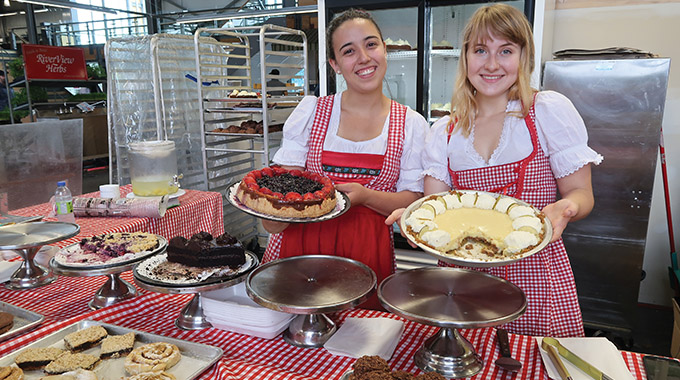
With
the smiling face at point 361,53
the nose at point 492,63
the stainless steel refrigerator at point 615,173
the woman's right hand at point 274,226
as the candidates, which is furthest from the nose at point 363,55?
the stainless steel refrigerator at point 615,173

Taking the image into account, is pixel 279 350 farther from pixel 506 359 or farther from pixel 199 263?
pixel 506 359

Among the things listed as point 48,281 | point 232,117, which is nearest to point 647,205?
→ point 48,281

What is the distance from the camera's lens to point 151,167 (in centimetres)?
317

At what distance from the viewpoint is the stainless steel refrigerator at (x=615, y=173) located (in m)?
3.24

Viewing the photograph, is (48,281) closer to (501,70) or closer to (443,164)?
(443,164)

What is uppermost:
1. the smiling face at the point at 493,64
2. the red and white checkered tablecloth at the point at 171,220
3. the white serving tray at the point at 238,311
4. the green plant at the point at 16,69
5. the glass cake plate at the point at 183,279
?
the green plant at the point at 16,69

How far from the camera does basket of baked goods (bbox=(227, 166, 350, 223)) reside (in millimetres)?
1745

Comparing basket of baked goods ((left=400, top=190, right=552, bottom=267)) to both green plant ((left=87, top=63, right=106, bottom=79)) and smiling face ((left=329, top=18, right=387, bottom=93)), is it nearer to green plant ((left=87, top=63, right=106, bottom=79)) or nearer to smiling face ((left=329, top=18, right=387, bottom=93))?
smiling face ((left=329, top=18, right=387, bottom=93))

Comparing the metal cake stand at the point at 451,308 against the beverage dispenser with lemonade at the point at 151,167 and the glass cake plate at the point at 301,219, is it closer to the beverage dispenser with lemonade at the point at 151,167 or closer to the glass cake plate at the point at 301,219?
the glass cake plate at the point at 301,219

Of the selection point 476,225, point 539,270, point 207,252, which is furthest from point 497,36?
point 207,252

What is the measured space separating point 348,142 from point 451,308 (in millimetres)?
1087

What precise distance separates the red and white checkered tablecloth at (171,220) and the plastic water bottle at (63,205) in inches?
2.8

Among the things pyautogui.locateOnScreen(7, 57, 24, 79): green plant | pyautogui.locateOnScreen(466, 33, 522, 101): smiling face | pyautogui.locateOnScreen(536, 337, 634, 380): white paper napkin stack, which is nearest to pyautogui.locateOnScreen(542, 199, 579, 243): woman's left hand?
pyautogui.locateOnScreen(536, 337, 634, 380): white paper napkin stack

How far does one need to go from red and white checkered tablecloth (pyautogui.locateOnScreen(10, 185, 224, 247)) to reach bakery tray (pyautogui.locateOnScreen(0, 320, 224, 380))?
1142 millimetres
